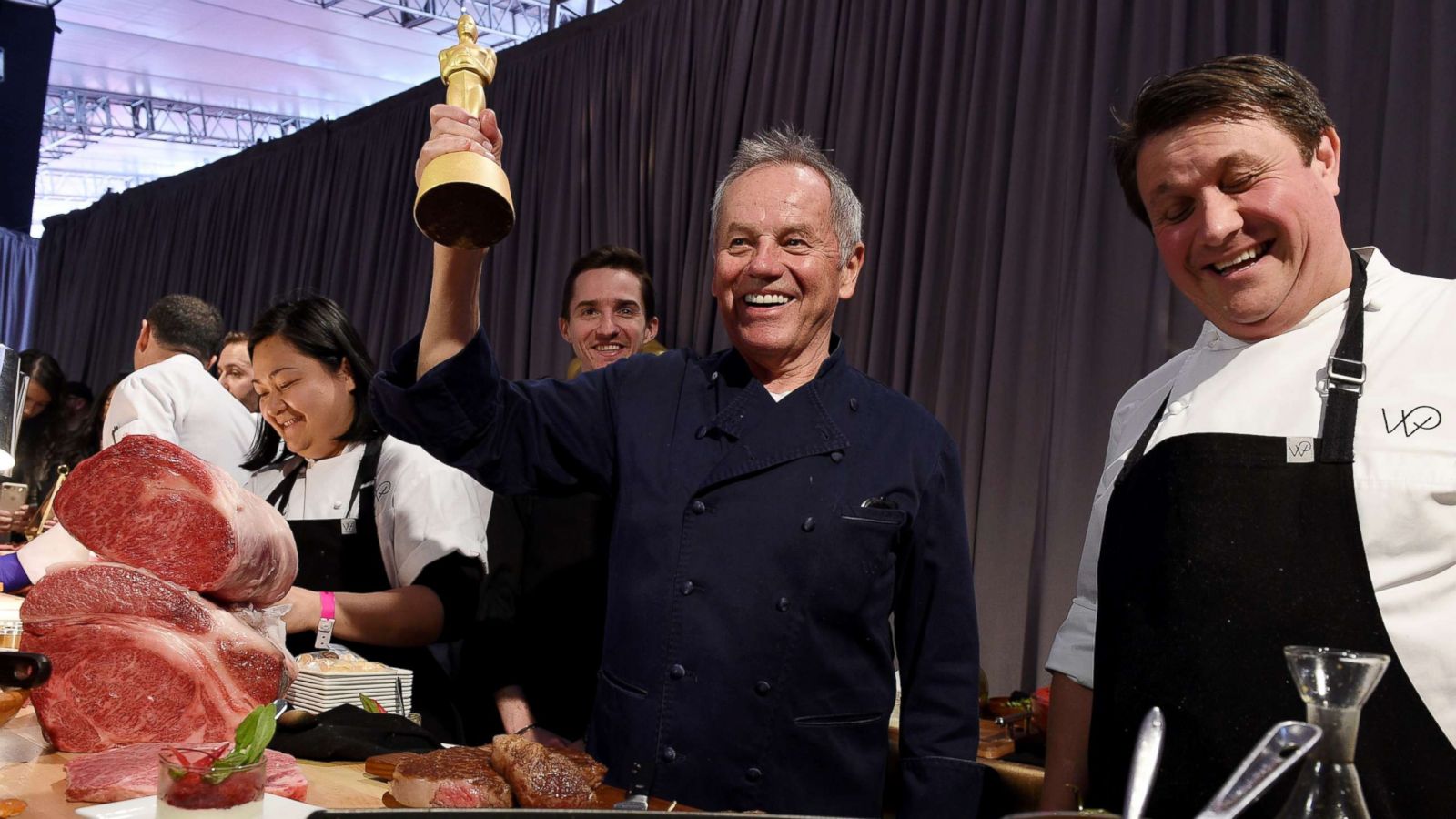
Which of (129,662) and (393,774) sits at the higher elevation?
(129,662)

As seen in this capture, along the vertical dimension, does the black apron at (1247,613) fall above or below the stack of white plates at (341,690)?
above

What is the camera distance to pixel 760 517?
1.81 metres

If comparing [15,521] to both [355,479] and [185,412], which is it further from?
[355,479]

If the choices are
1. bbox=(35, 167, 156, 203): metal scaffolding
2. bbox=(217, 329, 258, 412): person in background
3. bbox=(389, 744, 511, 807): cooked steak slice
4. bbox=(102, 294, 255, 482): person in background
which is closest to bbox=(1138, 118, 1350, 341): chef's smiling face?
bbox=(389, 744, 511, 807): cooked steak slice

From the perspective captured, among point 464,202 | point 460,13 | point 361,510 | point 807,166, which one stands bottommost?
point 361,510

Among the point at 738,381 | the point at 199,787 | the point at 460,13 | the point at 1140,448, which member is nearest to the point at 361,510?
the point at 738,381

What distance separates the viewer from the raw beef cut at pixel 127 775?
139cm

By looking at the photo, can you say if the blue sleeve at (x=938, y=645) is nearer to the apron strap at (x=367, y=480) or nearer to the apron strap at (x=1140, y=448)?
the apron strap at (x=1140, y=448)

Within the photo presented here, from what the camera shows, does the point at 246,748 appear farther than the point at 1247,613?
No

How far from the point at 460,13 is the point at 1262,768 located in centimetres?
968

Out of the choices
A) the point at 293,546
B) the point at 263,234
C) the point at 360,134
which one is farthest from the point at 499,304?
the point at 293,546

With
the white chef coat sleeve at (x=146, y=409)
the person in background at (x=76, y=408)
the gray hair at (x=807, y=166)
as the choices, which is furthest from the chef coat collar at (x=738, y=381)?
the person in background at (x=76, y=408)

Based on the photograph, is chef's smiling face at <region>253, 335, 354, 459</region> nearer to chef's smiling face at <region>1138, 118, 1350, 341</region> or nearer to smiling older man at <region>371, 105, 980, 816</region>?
smiling older man at <region>371, 105, 980, 816</region>

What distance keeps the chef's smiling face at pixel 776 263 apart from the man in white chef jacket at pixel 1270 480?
0.51m
